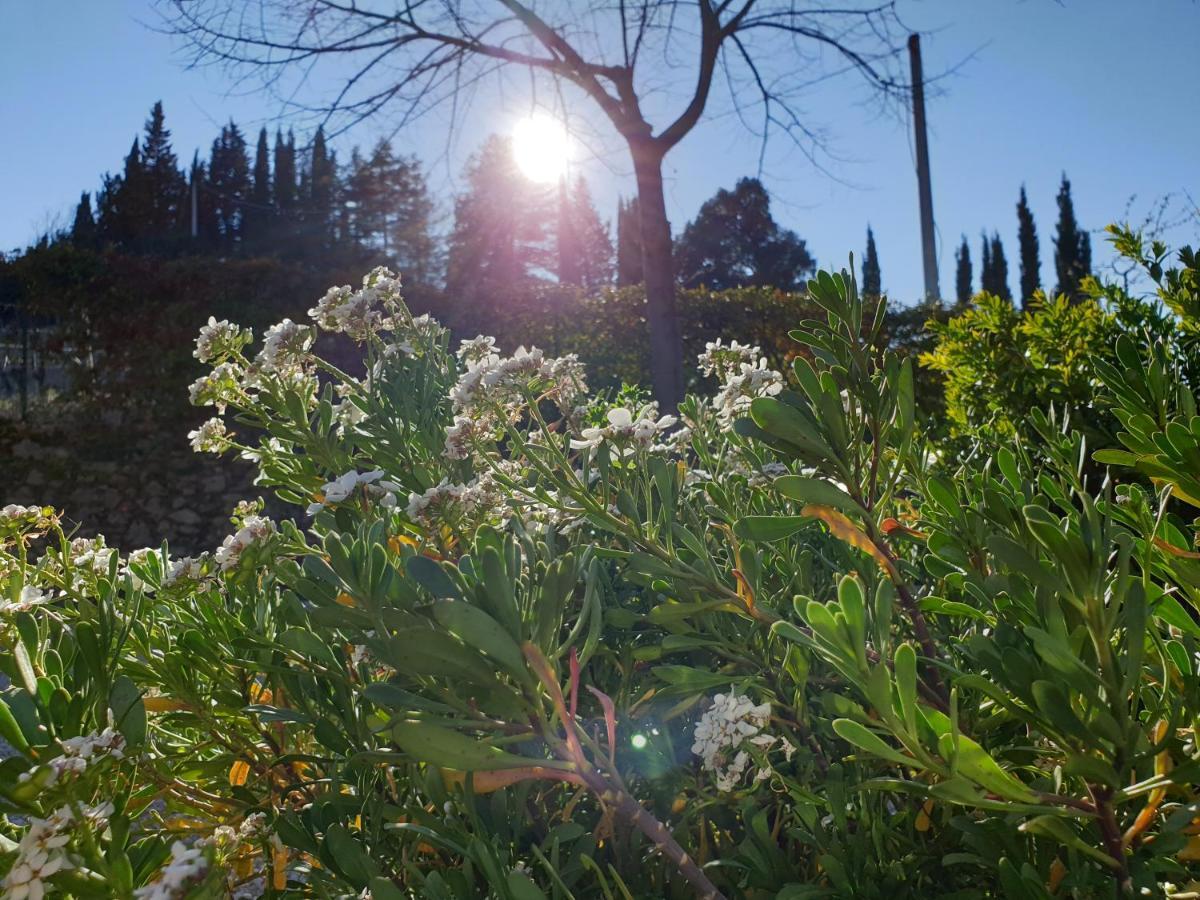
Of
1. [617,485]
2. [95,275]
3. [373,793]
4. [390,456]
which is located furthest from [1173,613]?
[95,275]

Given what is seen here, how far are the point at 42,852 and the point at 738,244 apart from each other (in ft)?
152

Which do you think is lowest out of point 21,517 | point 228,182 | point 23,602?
point 23,602

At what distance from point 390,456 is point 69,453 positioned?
30.8ft

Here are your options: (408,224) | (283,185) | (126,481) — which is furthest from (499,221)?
(126,481)

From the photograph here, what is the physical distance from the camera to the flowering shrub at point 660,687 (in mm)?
599

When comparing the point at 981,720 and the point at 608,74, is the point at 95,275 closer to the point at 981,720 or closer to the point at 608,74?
the point at 608,74

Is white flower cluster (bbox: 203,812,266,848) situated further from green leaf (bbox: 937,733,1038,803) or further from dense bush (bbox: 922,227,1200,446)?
dense bush (bbox: 922,227,1200,446)

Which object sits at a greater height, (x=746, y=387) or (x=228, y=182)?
(x=228, y=182)

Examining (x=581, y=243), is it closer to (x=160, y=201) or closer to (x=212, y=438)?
(x=160, y=201)

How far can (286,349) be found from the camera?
65.7 inches

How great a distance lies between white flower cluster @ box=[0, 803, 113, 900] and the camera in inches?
23.9

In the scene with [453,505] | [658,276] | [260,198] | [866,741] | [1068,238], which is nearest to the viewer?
[866,741]

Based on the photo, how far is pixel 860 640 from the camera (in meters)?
0.56

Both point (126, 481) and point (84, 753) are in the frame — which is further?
point (126, 481)
